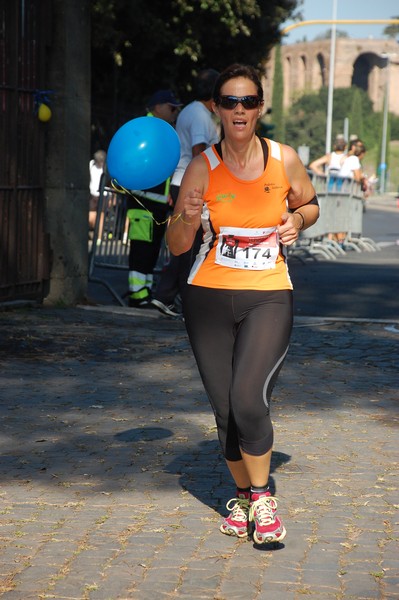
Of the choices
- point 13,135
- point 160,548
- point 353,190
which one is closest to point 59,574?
point 160,548

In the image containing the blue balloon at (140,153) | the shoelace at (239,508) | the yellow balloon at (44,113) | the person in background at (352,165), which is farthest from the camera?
the person in background at (352,165)

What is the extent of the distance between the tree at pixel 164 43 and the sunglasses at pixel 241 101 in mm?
15683

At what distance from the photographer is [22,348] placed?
9.38m

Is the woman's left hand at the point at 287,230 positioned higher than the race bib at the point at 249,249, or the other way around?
the woman's left hand at the point at 287,230

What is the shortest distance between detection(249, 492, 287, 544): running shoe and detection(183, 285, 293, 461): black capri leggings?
0.19 m

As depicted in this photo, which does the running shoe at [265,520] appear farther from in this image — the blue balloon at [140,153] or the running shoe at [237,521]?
the blue balloon at [140,153]

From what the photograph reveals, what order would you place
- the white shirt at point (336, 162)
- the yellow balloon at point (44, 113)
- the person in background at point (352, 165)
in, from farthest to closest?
the white shirt at point (336, 162)
the person in background at point (352, 165)
the yellow balloon at point (44, 113)

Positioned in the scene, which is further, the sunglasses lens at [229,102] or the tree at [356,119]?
the tree at [356,119]

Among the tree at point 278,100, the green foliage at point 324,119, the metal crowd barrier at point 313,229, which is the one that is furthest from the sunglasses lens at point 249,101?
the green foliage at point 324,119

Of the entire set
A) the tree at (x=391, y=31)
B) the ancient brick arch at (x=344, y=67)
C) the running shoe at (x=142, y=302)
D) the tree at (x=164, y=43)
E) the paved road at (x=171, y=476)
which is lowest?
the running shoe at (x=142, y=302)

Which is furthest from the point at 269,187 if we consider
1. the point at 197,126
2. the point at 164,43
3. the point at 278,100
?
the point at 278,100

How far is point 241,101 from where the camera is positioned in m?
4.79

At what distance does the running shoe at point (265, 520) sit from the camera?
4.70 meters

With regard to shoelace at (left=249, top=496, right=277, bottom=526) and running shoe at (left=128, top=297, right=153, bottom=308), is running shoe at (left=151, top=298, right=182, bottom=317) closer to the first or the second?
running shoe at (left=128, top=297, right=153, bottom=308)
